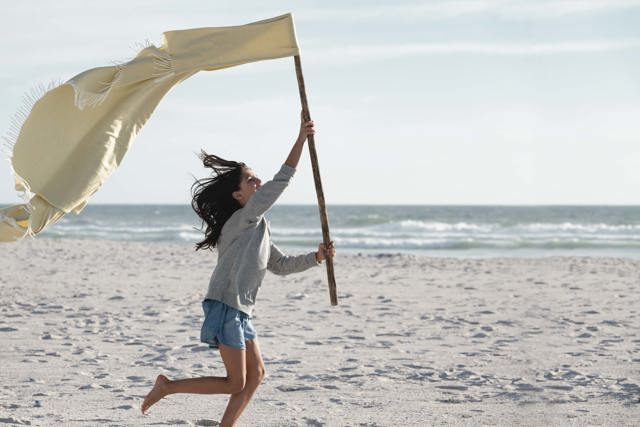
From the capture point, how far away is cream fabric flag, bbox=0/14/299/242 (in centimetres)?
441

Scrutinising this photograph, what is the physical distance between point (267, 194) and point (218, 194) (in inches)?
14.6

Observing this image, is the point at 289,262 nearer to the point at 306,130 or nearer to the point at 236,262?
the point at 236,262

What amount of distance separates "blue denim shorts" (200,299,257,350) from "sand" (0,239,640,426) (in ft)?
3.96

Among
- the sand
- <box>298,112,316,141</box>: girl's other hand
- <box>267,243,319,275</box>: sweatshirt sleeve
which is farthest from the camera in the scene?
the sand

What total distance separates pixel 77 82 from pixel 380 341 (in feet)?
15.9

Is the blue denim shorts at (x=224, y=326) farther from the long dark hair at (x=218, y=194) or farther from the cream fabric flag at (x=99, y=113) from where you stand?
the cream fabric flag at (x=99, y=113)

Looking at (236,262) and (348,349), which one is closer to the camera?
(236,262)

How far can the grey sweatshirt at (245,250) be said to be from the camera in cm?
435

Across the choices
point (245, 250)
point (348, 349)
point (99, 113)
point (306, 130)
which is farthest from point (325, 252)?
point (348, 349)

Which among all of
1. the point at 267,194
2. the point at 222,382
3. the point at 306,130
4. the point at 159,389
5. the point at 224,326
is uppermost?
the point at 306,130

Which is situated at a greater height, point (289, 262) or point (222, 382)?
point (289, 262)

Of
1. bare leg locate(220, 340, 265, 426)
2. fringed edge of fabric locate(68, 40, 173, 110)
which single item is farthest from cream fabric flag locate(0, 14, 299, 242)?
bare leg locate(220, 340, 265, 426)

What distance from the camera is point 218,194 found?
4586mm

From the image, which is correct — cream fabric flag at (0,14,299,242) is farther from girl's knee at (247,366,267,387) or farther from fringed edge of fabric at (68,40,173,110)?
girl's knee at (247,366,267,387)
